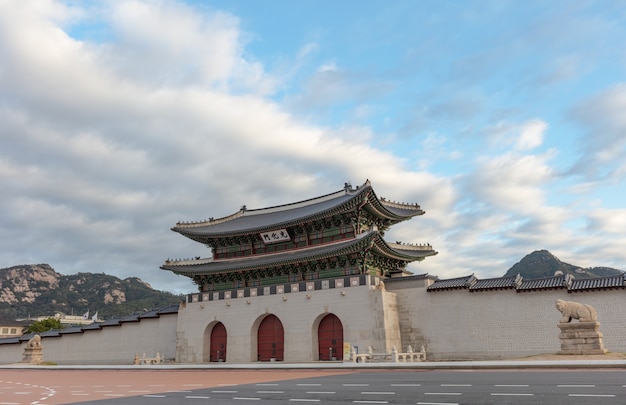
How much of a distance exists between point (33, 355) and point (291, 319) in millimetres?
25721

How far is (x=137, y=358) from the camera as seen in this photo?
3891cm

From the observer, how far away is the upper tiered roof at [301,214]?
3541 cm

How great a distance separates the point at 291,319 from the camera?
35469mm

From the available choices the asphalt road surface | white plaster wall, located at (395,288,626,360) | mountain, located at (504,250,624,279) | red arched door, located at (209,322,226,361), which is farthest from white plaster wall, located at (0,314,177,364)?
mountain, located at (504,250,624,279)

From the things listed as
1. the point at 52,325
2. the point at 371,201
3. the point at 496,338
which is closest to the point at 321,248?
the point at 371,201

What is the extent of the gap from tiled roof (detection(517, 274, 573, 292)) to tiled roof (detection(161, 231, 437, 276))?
32.4 feet

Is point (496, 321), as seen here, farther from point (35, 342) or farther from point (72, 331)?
point (35, 342)

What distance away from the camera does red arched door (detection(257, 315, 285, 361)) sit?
118 feet

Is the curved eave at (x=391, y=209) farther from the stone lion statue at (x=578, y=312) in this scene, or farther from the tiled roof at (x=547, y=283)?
the stone lion statue at (x=578, y=312)

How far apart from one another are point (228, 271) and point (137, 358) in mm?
10658

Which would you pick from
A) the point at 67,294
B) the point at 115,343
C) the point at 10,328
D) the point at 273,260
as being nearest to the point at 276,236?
the point at 273,260

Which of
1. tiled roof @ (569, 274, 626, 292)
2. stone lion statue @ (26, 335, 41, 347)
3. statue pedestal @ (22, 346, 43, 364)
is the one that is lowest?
statue pedestal @ (22, 346, 43, 364)

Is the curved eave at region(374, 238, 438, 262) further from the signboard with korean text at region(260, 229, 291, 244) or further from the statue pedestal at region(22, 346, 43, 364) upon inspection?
the statue pedestal at region(22, 346, 43, 364)

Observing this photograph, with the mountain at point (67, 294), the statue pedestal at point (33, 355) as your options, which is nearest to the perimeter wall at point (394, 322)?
the statue pedestal at point (33, 355)
